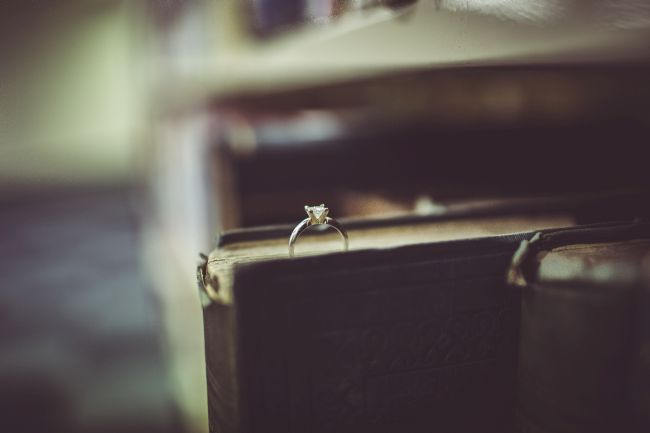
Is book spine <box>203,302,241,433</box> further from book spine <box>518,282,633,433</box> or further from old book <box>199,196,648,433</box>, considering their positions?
book spine <box>518,282,633,433</box>

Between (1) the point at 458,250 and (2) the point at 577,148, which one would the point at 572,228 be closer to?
(1) the point at 458,250

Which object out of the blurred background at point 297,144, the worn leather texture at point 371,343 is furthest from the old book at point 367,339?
the blurred background at point 297,144

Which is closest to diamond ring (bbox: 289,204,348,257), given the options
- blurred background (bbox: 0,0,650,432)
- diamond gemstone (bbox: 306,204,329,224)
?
diamond gemstone (bbox: 306,204,329,224)

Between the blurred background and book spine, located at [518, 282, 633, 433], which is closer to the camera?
book spine, located at [518, 282, 633, 433]

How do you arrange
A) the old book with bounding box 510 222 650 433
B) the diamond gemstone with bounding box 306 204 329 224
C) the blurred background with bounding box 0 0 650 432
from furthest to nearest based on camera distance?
1. the blurred background with bounding box 0 0 650 432
2. the diamond gemstone with bounding box 306 204 329 224
3. the old book with bounding box 510 222 650 433

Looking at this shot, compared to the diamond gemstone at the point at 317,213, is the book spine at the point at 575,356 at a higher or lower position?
lower

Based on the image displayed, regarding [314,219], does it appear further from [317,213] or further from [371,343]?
[371,343]

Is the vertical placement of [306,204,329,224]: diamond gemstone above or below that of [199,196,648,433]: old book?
above

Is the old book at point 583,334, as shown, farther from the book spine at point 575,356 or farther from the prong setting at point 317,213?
the prong setting at point 317,213
